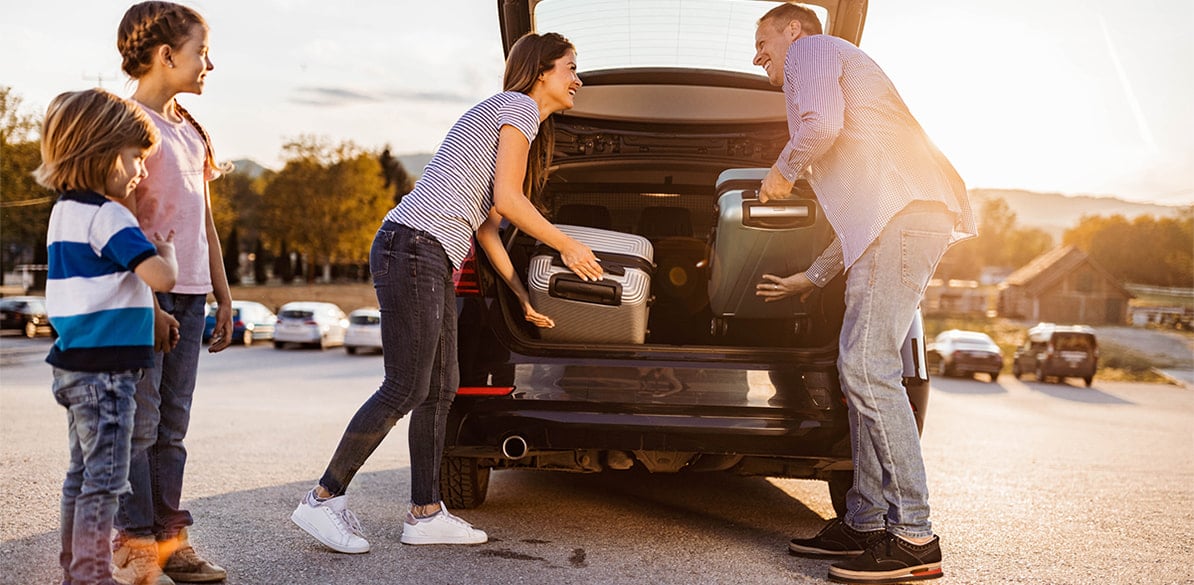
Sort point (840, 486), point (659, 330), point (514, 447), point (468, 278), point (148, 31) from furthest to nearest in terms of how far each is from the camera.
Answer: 1. point (659, 330)
2. point (840, 486)
3. point (468, 278)
4. point (514, 447)
5. point (148, 31)

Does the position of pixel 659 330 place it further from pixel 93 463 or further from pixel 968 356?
pixel 968 356

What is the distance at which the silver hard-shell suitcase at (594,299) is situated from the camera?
13.5ft

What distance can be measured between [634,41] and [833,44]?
1.65 m

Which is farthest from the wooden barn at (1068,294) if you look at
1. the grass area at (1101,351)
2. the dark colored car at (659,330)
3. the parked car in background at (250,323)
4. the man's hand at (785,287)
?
the man's hand at (785,287)

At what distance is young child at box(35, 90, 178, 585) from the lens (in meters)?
2.76

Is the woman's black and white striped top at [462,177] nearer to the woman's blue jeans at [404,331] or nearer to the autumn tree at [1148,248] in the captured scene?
the woman's blue jeans at [404,331]

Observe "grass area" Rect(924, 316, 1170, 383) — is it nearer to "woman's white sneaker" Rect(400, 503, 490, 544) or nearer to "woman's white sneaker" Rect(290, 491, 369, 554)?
"woman's white sneaker" Rect(400, 503, 490, 544)

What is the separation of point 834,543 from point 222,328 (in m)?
2.28

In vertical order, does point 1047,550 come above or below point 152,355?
below

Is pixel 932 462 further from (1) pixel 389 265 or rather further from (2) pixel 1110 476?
(1) pixel 389 265

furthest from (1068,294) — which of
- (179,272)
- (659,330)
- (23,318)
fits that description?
(179,272)

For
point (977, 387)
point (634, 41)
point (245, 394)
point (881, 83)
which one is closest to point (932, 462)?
point (634, 41)

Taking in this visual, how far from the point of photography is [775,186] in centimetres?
388

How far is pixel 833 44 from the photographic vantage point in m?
3.79
